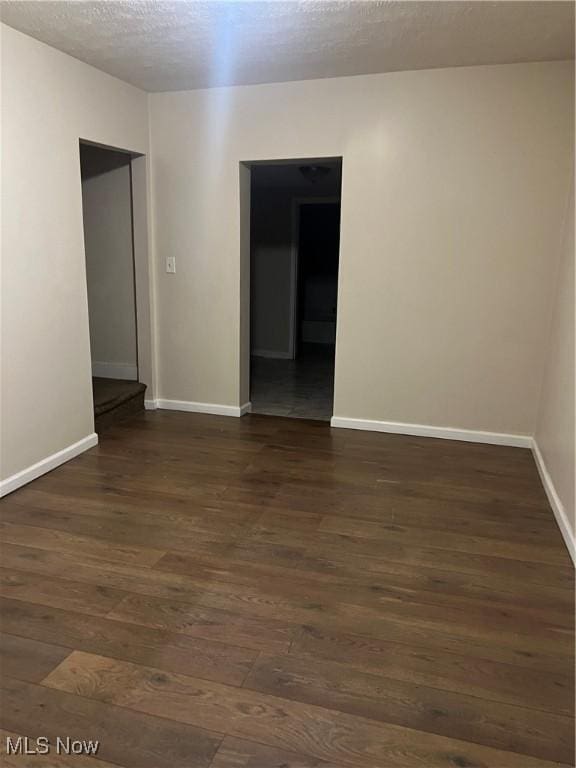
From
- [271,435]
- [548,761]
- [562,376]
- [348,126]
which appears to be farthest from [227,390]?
[548,761]

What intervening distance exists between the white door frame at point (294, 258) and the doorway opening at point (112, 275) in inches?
108

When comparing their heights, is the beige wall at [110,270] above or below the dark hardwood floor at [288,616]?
above

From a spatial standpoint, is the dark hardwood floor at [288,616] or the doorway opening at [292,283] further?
the doorway opening at [292,283]

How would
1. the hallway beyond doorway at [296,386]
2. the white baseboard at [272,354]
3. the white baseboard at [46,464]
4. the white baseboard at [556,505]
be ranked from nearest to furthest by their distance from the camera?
the white baseboard at [556,505], the white baseboard at [46,464], the hallway beyond doorway at [296,386], the white baseboard at [272,354]

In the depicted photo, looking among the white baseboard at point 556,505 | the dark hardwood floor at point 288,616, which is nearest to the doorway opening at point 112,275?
the dark hardwood floor at point 288,616

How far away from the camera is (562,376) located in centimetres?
299

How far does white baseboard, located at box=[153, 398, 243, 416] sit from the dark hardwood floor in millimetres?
1033

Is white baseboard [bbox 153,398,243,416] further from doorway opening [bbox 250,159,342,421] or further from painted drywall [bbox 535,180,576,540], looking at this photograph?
painted drywall [bbox 535,180,576,540]

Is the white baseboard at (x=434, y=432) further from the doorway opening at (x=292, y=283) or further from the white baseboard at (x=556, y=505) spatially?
the doorway opening at (x=292, y=283)

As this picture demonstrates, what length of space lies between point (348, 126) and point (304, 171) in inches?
69.5

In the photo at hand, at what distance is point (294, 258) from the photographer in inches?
271

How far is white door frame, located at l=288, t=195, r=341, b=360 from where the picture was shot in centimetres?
674

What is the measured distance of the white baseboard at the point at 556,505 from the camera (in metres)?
2.48

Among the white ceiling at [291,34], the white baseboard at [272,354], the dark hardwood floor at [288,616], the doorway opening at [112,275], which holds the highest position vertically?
the white ceiling at [291,34]
